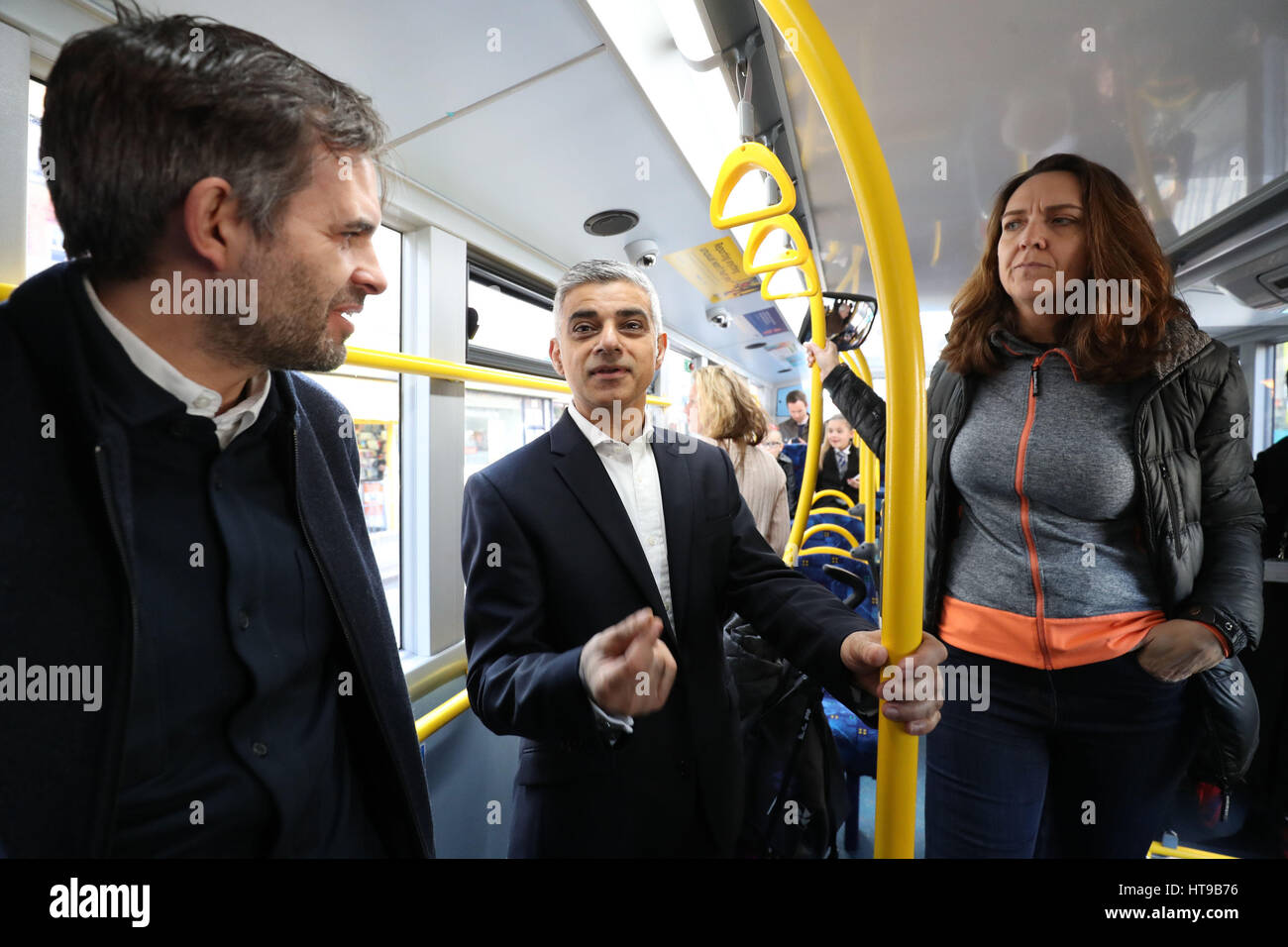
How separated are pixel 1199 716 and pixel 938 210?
2.08 m

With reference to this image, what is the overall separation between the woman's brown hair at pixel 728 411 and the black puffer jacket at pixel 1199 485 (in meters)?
1.44

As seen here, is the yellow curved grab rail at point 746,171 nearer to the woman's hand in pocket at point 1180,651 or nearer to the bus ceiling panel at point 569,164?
the bus ceiling panel at point 569,164

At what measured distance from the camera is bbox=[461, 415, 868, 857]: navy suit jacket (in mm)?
904

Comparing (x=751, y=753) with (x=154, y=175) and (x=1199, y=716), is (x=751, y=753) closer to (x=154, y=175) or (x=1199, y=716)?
(x=1199, y=716)

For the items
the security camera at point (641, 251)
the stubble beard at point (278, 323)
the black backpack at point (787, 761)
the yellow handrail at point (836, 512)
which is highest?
the security camera at point (641, 251)

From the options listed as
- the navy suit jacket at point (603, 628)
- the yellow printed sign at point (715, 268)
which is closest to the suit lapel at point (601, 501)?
the navy suit jacket at point (603, 628)

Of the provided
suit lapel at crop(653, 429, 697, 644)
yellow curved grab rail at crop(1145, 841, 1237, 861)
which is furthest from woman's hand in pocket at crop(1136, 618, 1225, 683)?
yellow curved grab rail at crop(1145, 841, 1237, 861)

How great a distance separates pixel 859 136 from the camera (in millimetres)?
606

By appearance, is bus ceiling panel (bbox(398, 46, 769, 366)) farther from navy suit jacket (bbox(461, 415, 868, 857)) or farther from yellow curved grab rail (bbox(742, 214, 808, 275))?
navy suit jacket (bbox(461, 415, 868, 857))

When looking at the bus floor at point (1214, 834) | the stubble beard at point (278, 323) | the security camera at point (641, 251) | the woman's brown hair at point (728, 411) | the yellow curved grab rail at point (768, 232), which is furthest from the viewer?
the woman's brown hair at point (728, 411)

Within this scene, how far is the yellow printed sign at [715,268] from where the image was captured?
7.75 feet

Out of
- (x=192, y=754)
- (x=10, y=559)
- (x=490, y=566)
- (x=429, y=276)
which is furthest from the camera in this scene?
(x=429, y=276)

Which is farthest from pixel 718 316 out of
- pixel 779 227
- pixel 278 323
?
pixel 278 323
